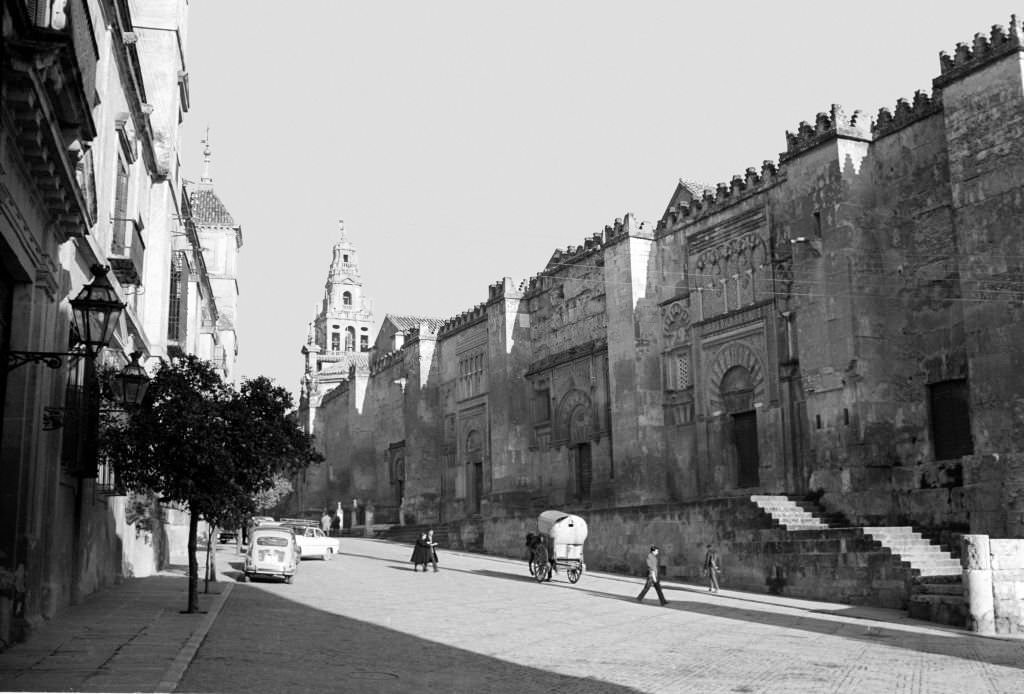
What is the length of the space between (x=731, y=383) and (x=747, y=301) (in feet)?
7.54

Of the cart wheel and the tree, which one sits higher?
the tree

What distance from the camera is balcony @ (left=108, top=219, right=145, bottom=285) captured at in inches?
696

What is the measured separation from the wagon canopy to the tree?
9.97 m

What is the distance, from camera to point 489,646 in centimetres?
1356

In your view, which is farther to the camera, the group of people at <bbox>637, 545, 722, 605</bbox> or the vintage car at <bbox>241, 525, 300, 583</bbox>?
the vintage car at <bbox>241, 525, 300, 583</bbox>

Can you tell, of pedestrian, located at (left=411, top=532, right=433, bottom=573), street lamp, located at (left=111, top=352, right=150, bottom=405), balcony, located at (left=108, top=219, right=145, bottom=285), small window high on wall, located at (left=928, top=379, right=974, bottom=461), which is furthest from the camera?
pedestrian, located at (left=411, top=532, right=433, bottom=573)

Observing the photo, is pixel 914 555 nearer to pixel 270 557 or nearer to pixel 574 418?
pixel 270 557

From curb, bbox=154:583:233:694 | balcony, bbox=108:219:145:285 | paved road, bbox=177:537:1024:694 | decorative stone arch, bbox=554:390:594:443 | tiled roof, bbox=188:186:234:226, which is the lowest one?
paved road, bbox=177:537:1024:694

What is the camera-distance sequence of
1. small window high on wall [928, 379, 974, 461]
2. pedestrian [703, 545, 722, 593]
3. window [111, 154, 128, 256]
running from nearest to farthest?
window [111, 154, 128, 256]
small window high on wall [928, 379, 974, 461]
pedestrian [703, 545, 722, 593]

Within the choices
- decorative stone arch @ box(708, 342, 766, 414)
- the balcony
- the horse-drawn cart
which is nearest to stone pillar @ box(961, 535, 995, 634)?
the horse-drawn cart

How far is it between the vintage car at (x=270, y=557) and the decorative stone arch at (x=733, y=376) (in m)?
12.0

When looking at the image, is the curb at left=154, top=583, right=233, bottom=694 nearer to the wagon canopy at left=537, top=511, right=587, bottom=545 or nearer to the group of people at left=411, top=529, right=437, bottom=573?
the group of people at left=411, top=529, right=437, bottom=573

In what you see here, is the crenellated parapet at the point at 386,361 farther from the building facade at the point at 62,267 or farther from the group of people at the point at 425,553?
the building facade at the point at 62,267

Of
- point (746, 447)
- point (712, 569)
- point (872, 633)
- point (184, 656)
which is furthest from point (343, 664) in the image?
point (746, 447)
